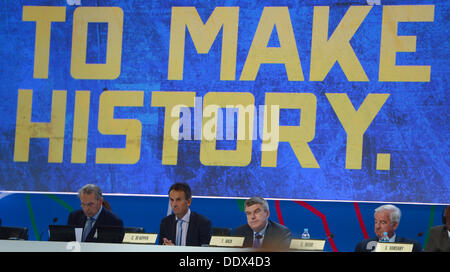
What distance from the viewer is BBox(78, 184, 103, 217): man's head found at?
5.71 meters

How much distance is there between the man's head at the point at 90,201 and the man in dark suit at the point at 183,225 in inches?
25.8

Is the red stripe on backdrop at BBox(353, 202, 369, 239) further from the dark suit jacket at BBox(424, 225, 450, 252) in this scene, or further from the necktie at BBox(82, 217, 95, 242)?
the necktie at BBox(82, 217, 95, 242)

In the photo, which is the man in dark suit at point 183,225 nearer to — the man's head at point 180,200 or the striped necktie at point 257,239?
the man's head at point 180,200

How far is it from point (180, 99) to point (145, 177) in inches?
34.7

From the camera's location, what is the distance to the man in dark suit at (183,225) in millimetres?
5285

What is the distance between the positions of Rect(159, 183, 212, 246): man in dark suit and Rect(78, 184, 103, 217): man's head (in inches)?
25.8

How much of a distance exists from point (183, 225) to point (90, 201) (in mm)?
922

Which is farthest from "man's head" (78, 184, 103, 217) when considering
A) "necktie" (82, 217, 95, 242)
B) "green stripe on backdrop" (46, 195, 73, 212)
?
"green stripe on backdrop" (46, 195, 73, 212)

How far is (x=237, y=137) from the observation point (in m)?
6.62

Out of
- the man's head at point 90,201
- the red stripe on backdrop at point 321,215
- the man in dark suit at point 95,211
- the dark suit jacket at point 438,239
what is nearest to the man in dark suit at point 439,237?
the dark suit jacket at point 438,239

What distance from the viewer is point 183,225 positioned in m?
5.38
